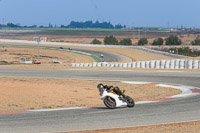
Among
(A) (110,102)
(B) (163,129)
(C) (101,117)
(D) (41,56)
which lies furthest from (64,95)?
(D) (41,56)

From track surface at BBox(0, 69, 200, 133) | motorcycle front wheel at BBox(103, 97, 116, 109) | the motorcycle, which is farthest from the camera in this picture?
motorcycle front wheel at BBox(103, 97, 116, 109)

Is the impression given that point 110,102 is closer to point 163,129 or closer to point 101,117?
point 101,117

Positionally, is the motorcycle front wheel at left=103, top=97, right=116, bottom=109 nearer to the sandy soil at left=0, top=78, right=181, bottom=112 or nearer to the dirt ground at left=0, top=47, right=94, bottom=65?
the sandy soil at left=0, top=78, right=181, bottom=112

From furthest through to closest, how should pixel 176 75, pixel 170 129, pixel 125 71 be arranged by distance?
pixel 125 71
pixel 176 75
pixel 170 129

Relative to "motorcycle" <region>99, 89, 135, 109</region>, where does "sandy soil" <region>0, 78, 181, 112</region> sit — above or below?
Answer: below

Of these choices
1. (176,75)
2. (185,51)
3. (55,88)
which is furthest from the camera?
(185,51)

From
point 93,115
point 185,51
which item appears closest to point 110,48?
point 185,51

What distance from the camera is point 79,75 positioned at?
35156mm

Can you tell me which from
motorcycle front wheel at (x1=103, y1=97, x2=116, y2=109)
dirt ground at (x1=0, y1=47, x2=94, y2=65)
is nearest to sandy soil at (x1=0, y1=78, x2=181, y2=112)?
motorcycle front wheel at (x1=103, y1=97, x2=116, y2=109)

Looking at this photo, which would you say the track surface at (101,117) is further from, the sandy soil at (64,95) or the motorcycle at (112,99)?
the sandy soil at (64,95)

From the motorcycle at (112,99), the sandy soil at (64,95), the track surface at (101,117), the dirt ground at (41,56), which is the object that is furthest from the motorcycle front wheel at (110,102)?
the dirt ground at (41,56)

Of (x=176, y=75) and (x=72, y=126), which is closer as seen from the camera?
(x=72, y=126)

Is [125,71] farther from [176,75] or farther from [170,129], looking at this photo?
[170,129]

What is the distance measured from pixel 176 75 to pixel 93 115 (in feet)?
65.9
